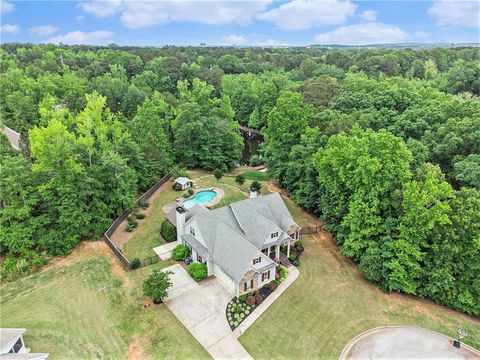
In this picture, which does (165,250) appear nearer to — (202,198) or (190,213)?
(190,213)

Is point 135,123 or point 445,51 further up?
point 445,51

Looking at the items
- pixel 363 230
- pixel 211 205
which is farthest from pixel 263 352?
pixel 211 205

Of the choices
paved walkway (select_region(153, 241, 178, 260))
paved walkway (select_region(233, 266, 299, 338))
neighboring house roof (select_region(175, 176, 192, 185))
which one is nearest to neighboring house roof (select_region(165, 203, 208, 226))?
paved walkway (select_region(153, 241, 178, 260))

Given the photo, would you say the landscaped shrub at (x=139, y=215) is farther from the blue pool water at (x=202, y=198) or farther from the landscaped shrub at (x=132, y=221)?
the blue pool water at (x=202, y=198)

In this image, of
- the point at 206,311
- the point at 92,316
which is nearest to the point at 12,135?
the point at 92,316

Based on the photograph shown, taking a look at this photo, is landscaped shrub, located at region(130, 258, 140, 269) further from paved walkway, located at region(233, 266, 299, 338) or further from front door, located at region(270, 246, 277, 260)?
Result: front door, located at region(270, 246, 277, 260)

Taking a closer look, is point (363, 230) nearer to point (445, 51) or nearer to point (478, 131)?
point (478, 131)
